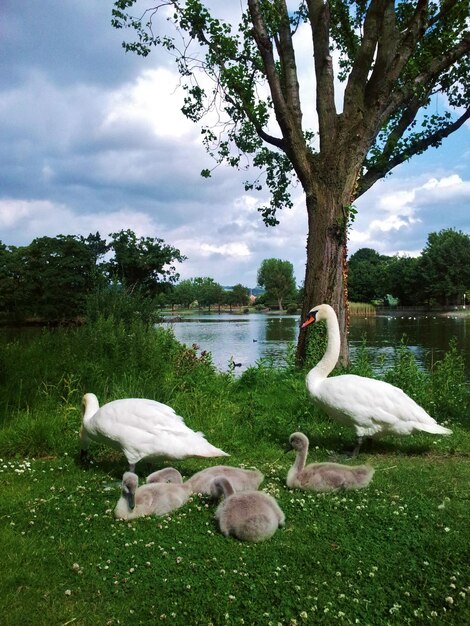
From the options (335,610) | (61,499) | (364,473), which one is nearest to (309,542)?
(335,610)

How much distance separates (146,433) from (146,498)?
1028 mm

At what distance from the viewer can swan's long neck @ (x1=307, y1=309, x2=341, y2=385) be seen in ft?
25.4

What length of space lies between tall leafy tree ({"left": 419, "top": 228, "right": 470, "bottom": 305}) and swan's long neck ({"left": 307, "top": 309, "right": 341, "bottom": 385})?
81.6 metres

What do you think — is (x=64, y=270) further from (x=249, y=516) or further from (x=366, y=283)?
(x=366, y=283)

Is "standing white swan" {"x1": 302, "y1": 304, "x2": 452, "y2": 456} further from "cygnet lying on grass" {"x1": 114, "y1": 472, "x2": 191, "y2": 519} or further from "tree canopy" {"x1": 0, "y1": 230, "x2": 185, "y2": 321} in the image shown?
"tree canopy" {"x1": 0, "y1": 230, "x2": 185, "y2": 321}

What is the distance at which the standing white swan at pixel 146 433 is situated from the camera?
6.01 metres

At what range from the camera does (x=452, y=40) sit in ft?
47.5

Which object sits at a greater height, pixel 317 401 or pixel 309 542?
pixel 317 401

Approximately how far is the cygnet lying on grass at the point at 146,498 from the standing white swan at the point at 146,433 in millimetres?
640

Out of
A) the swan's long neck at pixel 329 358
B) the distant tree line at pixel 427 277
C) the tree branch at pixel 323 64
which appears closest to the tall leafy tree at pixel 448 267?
the distant tree line at pixel 427 277

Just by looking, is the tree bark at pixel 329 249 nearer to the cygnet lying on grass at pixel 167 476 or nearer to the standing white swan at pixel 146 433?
the standing white swan at pixel 146 433

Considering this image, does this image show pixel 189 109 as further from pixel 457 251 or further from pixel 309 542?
pixel 457 251

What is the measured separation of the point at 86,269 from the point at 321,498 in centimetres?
5474

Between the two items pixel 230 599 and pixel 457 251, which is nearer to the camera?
pixel 230 599
